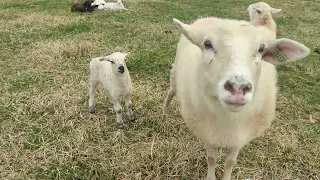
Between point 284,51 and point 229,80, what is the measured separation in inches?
30.8

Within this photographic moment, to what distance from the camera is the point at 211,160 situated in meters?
3.50

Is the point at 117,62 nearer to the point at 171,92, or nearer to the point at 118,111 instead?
the point at 118,111

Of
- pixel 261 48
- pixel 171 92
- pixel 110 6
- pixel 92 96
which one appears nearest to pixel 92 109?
pixel 92 96

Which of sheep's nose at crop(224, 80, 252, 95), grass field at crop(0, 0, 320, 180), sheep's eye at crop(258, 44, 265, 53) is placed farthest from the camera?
grass field at crop(0, 0, 320, 180)

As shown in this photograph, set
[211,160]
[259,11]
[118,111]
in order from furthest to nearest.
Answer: [259,11] → [118,111] → [211,160]

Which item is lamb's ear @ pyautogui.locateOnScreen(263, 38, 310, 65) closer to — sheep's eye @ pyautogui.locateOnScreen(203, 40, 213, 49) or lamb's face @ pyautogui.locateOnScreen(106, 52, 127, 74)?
sheep's eye @ pyautogui.locateOnScreen(203, 40, 213, 49)

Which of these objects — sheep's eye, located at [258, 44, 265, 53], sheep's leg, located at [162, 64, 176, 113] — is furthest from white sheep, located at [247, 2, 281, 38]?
sheep's eye, located at [258, 44, 265, 53]

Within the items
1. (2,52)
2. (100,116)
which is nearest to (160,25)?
(2,52)

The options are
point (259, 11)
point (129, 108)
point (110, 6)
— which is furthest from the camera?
point (110, 6)

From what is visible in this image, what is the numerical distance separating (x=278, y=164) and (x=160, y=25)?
5.93 meters

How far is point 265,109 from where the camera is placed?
→ 3.22m

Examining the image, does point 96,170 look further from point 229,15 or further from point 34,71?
point 229,15

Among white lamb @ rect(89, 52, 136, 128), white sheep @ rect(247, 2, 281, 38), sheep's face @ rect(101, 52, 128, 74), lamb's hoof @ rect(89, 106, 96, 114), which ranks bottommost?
lamb's hoof @ rect(89, 106, 96, 114)

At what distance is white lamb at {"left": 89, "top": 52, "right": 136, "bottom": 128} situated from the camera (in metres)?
4.16
